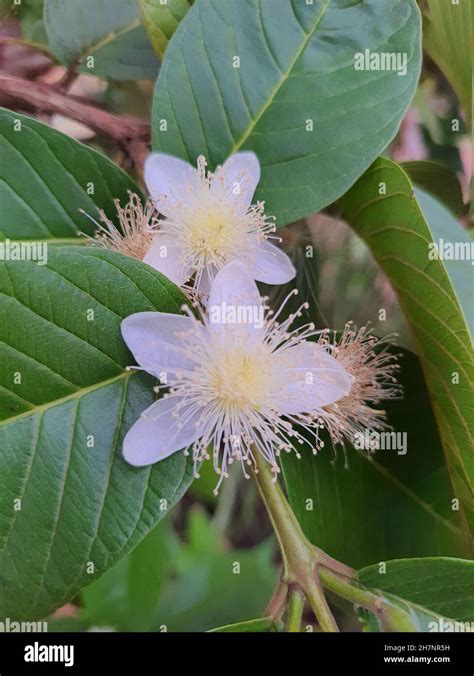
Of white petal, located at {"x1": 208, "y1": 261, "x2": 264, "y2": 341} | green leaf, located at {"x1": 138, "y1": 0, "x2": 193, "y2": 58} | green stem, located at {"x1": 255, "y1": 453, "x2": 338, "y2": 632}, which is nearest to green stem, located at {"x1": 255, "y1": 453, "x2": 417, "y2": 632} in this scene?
green stem, located at {"x1": 255, "y1": 453, "x2": 338, "y2": 632}

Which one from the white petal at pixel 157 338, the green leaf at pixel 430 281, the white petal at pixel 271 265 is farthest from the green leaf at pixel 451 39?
the white petal at pixel 157 338

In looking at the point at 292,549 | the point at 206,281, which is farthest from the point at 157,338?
the point at 292,549

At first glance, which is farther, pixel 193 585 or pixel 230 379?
pixel 193 585

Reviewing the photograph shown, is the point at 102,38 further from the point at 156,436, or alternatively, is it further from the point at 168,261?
the point at 156,436

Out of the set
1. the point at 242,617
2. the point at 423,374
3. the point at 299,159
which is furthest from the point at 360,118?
the point at 242,617

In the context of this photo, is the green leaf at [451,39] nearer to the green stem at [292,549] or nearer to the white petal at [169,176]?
the white petal at [169,176]
